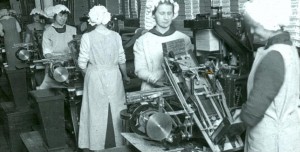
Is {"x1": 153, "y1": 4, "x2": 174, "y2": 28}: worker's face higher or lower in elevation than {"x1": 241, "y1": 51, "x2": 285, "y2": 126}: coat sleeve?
higher

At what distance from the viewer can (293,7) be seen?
7.99 feet

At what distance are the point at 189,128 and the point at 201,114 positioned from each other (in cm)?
11

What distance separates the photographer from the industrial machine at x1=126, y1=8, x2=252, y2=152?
6.66 feet

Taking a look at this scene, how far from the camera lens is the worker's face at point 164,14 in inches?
109

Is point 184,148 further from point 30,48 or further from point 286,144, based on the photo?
point 30,48

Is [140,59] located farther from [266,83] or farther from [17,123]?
[17,123]

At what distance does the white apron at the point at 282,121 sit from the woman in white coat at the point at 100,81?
2.12m

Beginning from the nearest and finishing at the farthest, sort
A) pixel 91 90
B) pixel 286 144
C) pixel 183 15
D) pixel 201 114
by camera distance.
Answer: pixel 286 144 → pixel 201 114 → pixel 91 90 → pixel 183 15

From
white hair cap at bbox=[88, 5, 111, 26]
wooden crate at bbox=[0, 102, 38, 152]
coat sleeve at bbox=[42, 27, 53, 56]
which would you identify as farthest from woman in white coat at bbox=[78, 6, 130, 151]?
wooden crate at bbox=[0, 102, 38, 152]

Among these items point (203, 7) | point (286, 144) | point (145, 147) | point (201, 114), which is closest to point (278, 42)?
point (286, 144)

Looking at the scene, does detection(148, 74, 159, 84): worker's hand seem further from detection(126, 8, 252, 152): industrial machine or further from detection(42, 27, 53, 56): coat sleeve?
detection(42, 27, 53, 56): coat sleeve

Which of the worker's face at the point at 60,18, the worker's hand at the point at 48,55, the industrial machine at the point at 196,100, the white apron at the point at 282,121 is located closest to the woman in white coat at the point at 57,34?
the worker's face at the point at 60,18

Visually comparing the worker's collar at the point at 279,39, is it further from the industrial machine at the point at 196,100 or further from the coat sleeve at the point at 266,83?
the industrial machine at the point at 196,100

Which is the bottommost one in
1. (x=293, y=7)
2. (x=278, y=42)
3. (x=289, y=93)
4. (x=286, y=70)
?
(x=289, y=93)
